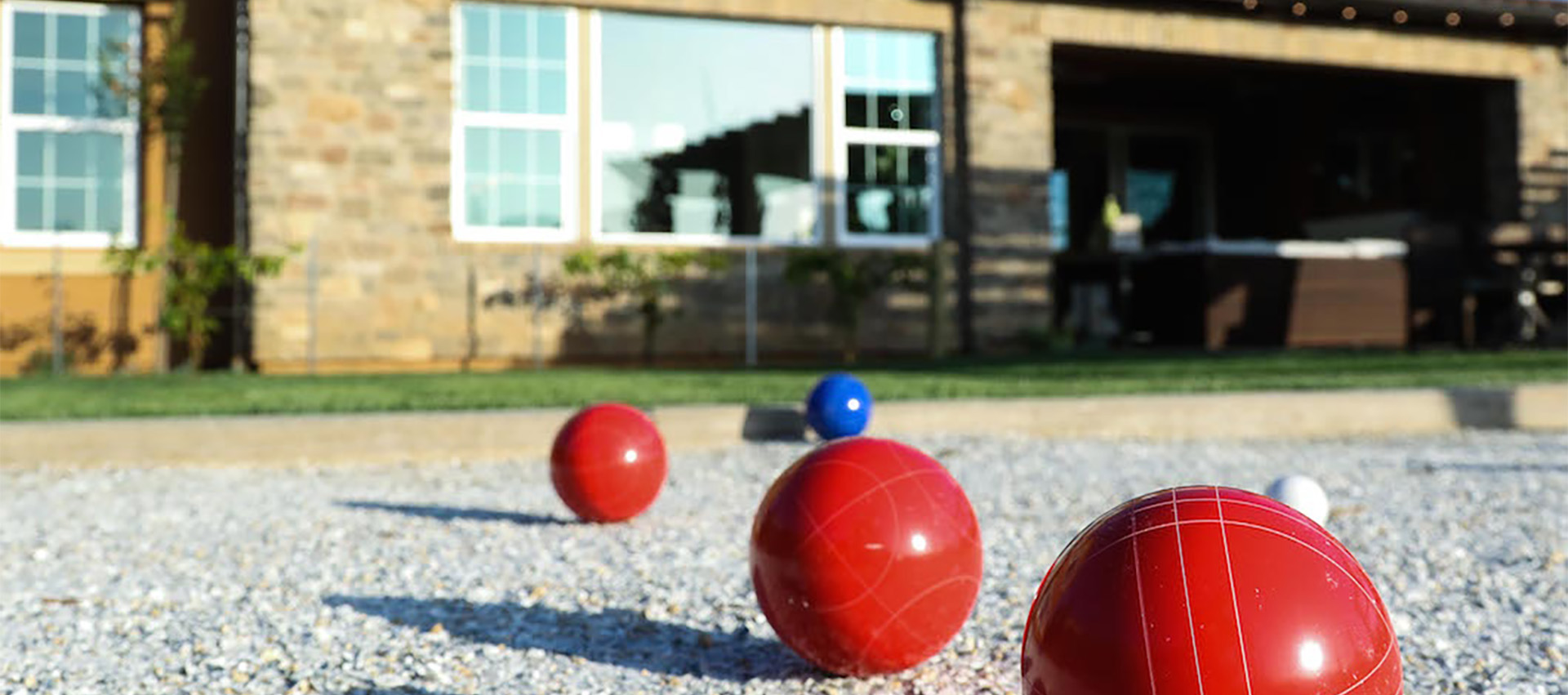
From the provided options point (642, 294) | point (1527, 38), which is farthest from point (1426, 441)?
point (1527, 38)

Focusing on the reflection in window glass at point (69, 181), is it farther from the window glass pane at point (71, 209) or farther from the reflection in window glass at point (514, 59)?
the reflection in window glass at point (514, 59)

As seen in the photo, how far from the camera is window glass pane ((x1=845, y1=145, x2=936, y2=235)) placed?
13.5m

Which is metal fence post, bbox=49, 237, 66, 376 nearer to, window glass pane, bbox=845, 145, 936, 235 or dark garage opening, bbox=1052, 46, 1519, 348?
window glass pane, bbox=845, 145, 936, 235

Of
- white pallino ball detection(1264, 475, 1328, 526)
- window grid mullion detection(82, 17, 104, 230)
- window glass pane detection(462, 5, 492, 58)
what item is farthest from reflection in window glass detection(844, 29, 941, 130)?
white pallino ball detection(1264, 475, 1328, 526)

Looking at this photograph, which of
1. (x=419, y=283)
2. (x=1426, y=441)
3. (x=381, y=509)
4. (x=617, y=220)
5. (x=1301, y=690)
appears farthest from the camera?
(x=617, y=220)

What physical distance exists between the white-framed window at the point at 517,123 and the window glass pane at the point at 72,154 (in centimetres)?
356

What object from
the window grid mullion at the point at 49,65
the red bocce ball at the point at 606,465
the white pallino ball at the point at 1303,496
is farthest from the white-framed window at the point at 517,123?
the white pallino ball at the point at 1303,496

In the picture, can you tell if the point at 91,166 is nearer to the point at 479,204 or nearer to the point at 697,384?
the point at 479,204

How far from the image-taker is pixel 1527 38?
634 inches

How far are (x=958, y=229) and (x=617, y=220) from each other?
372 cm

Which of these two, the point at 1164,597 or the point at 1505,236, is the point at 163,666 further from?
the point at 1505,236

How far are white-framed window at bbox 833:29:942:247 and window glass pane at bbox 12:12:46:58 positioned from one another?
7920 mm

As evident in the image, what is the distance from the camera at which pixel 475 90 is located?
1244 centimetres

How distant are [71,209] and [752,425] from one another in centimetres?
824
